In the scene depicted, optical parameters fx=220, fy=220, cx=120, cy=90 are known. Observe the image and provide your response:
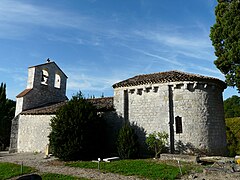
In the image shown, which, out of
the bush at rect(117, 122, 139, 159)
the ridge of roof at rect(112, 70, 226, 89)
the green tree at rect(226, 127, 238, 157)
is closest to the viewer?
the bush at rect(117, 122, 139, 159)

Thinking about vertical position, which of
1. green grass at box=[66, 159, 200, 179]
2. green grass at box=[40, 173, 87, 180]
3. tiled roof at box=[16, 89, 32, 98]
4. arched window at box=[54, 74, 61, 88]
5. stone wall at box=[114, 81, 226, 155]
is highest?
arched window at box=[54, 74, 61, 88]

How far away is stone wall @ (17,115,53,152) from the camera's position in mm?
18594

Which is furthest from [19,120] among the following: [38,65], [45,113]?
[38,65]

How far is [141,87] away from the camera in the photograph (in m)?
15.6

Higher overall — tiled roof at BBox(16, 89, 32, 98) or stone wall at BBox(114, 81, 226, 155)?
tiled roof at BBox(16, 89, 32, 98)

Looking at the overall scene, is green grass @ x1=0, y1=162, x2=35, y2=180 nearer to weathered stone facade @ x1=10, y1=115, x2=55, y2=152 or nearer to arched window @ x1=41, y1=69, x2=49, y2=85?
weathered stone facade @ x1=10, y1=115, x2=55, y2=152

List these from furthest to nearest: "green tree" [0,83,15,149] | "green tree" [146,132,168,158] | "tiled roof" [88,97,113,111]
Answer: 1. "green tree" [0,83,15,149]
2. "tiled roof" [88,97,113,111]
3. "green tree" [146,132,168,158]

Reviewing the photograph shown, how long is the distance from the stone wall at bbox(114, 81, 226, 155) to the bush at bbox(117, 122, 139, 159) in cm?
136

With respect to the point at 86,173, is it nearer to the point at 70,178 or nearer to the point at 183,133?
the point at 70,178

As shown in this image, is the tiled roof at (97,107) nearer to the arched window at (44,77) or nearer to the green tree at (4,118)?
the arched window at (44,77)

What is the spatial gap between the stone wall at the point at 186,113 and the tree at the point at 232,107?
93.9ft

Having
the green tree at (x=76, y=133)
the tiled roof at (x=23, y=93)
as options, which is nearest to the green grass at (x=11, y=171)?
the green tree at (x=76, y=133)

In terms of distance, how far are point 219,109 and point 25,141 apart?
16297mm

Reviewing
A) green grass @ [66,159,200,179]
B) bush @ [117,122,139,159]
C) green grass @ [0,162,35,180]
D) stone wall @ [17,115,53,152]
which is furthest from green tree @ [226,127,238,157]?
green grass @ [0,162,35,180]
